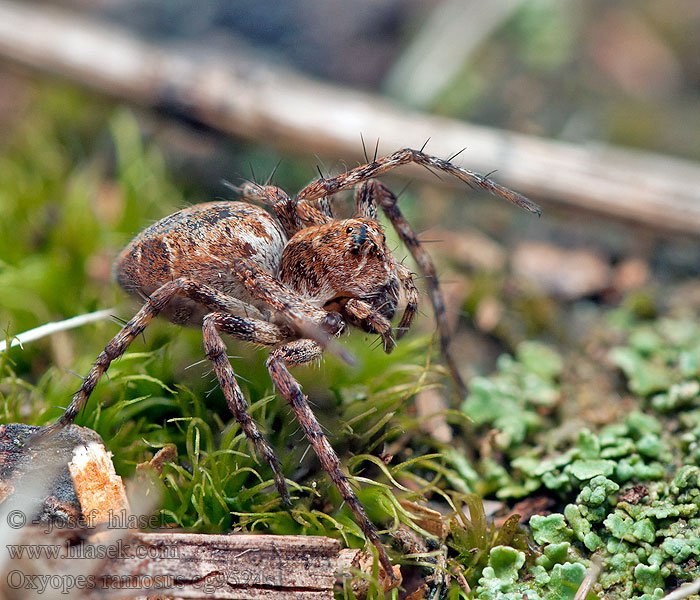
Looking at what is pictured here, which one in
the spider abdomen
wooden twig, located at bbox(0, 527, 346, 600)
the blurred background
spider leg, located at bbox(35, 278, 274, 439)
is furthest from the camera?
the blurred background

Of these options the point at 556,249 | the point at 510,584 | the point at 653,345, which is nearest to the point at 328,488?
the point at 510,584

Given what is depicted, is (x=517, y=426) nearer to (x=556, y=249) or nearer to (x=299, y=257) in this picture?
(x=299, y=257)

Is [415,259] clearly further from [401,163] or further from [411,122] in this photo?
[411,122]

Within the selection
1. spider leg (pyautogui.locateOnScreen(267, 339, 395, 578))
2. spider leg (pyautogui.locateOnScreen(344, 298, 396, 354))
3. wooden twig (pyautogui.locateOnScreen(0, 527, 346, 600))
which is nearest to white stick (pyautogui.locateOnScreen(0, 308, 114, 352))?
wooden twig (pyautogui.locateOnScreen(0, 527, 346, 600))

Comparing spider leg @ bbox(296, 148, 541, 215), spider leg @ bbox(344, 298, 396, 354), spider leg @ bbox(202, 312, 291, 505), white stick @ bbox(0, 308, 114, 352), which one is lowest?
white stick @ bbox(0, 308, 114, 352)

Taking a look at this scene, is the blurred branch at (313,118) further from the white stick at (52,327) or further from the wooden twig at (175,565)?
the wooden twig at (175,565)

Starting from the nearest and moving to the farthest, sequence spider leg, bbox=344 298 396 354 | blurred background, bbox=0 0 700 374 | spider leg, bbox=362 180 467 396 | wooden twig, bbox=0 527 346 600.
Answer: wooden twig, bbox=0 527 346 600, spider leg, bbox=344 298 396 354, spider leg, bbox=362 180 467 396, blurred background, bbox=0 0 700 374

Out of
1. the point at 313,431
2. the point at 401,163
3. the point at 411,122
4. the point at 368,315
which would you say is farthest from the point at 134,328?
the point at 411,122

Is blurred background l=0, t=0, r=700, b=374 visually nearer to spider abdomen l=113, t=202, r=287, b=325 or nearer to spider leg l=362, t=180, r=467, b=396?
spider leg l=362, t=180, r=467, b=396
